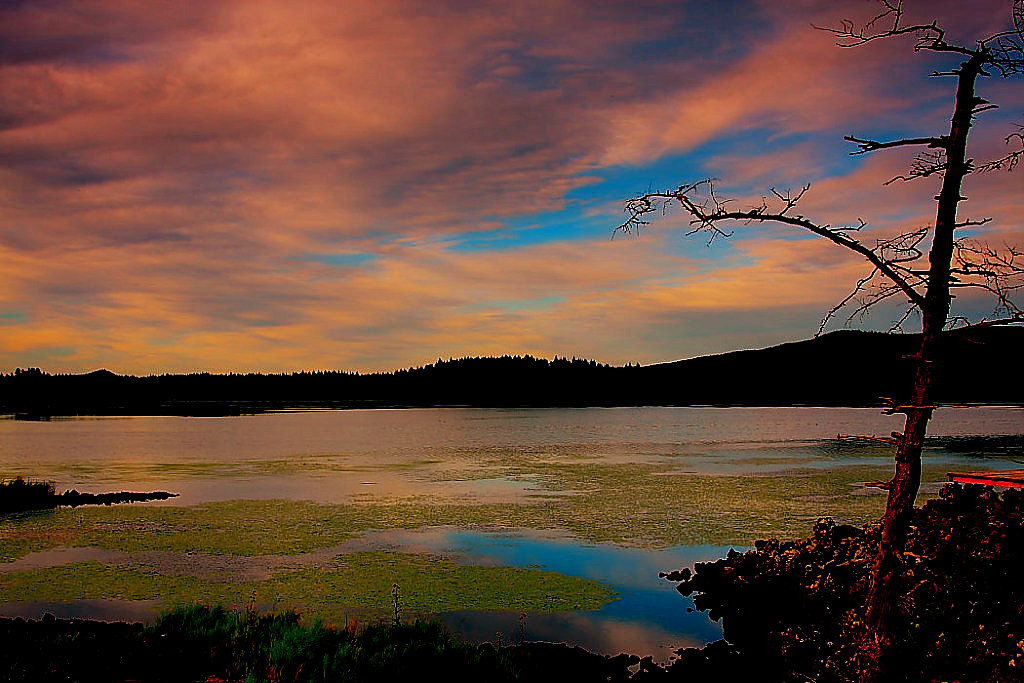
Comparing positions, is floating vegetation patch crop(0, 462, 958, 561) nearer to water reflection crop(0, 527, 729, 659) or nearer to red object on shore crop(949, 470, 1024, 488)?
water reflection crop(0, 527, 729, 659)

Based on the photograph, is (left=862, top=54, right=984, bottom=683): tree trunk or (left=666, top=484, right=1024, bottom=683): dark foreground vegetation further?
(left=666, top=484, right=1024, bottom=683): dark foreground vegetation

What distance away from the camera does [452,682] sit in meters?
8.99

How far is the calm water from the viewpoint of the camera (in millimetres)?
12562

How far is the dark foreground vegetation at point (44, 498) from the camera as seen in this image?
24.2 metres

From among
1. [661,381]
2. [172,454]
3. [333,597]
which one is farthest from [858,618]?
[661,381]

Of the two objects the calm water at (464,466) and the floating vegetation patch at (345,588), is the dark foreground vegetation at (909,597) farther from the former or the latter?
the floating vegetation patch at (345,588)

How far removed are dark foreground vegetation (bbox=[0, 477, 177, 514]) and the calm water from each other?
5.28 feet

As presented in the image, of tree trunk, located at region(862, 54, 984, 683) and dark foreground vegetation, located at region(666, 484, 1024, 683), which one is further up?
tree trunk, located at region(862, 54, 984, 683)

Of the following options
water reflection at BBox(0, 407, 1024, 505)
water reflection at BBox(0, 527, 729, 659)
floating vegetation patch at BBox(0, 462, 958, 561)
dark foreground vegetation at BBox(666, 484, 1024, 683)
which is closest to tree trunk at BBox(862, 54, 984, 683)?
dark foreground vegetation at BBox(666, 484, 1024, 683)

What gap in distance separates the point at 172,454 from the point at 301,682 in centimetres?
3986

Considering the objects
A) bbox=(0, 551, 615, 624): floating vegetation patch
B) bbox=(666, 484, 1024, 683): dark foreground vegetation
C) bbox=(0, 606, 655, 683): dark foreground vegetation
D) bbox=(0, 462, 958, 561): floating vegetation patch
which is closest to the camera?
bbox=(0, 606, 655, 683): dark foreground vegetation

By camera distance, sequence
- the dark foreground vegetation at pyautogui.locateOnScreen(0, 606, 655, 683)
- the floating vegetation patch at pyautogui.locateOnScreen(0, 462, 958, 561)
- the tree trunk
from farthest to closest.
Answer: the floating vegetation patch at pyautogui.locateOnScreen(0, 462, 958, 561)
the dark foreground vegetation at pyautogui.locateOnScreen(0, 606, 655, 683)
the tree trunk

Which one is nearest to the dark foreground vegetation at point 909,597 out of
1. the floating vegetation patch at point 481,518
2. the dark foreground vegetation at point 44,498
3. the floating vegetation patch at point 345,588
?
the floating vegetation patch at point 345,588

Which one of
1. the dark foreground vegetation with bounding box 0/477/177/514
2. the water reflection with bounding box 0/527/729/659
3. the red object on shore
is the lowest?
the water reflection with bounding box 0/527/729/659
